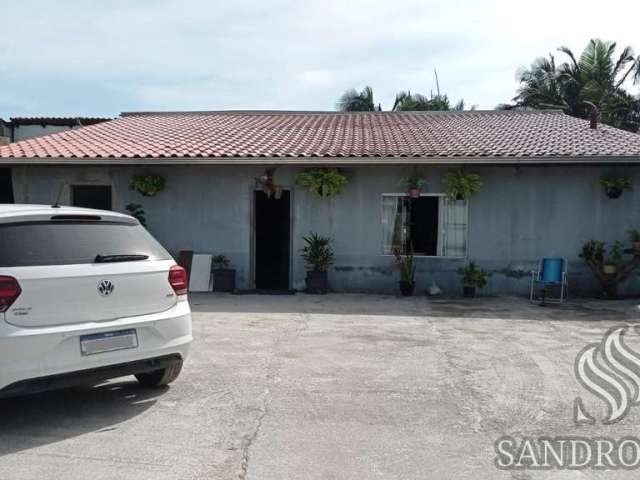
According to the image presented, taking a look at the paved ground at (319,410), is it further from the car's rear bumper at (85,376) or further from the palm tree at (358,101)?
the palm tree at (358,101)

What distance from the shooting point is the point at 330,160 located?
11.0m

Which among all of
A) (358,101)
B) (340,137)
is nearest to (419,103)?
(358,101)

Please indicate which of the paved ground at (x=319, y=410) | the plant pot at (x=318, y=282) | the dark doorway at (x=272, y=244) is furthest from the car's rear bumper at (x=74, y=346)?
the dark doorway at (x=272, y=244)

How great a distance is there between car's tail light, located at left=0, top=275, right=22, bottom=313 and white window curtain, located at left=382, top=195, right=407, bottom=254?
8.38 m

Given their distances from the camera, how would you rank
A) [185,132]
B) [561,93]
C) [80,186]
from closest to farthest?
[80,186] < [185,132] < [561,93]

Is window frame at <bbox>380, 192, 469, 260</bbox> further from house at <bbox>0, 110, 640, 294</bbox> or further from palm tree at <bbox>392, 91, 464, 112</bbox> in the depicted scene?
palm tree at <bbox>392, 91, 464, 112</bbox>

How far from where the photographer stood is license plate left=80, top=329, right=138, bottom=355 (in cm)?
422

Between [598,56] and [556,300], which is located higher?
[598,56]

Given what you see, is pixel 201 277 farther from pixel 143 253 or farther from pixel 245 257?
pixel 143 253

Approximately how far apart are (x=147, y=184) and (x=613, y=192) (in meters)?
8.86

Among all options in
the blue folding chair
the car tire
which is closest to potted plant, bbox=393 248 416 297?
the blue folding chair

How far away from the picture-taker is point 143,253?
190 inches

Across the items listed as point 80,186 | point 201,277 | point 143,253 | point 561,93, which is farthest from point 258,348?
point 561,93

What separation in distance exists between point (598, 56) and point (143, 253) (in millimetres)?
30545
